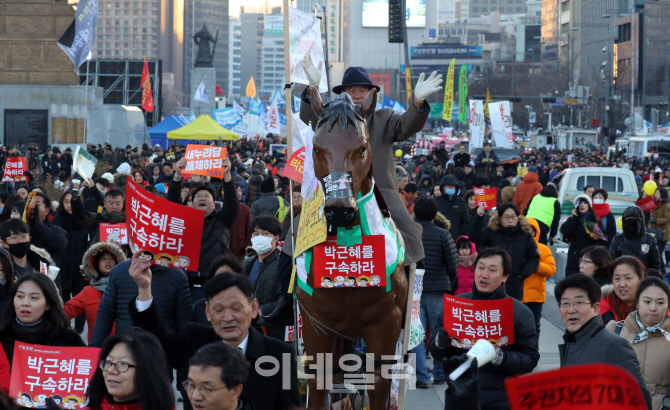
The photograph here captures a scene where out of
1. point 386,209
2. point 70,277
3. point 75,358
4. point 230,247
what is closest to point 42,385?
point 75,358

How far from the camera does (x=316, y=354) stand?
17.7 ft

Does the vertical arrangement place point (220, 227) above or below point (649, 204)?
above

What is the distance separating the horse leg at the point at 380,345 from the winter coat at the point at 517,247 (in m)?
3.80

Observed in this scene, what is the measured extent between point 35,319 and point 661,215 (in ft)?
38.5

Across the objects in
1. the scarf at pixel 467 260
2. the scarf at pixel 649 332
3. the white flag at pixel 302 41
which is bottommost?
the scarf at pixel 467 260

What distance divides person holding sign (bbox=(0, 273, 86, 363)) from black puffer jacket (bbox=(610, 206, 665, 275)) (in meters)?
6.46

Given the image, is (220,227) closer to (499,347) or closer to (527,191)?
(499,347)

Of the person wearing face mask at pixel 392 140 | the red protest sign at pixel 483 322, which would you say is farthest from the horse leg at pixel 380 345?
the person wearing face mask at pixel 392 140

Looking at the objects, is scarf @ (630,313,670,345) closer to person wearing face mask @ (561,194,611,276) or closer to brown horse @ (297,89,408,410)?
brown horse @ (297,89,408,410)

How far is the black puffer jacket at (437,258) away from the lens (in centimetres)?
860

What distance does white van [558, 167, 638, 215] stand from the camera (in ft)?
57.0

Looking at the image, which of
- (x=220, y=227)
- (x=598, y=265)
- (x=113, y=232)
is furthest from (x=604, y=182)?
(x=113, y=232)

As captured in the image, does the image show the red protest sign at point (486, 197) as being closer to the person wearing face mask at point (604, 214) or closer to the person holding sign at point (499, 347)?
the person wearing face mask at point (604, 214)

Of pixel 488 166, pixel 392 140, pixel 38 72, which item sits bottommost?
pixel 488 166
